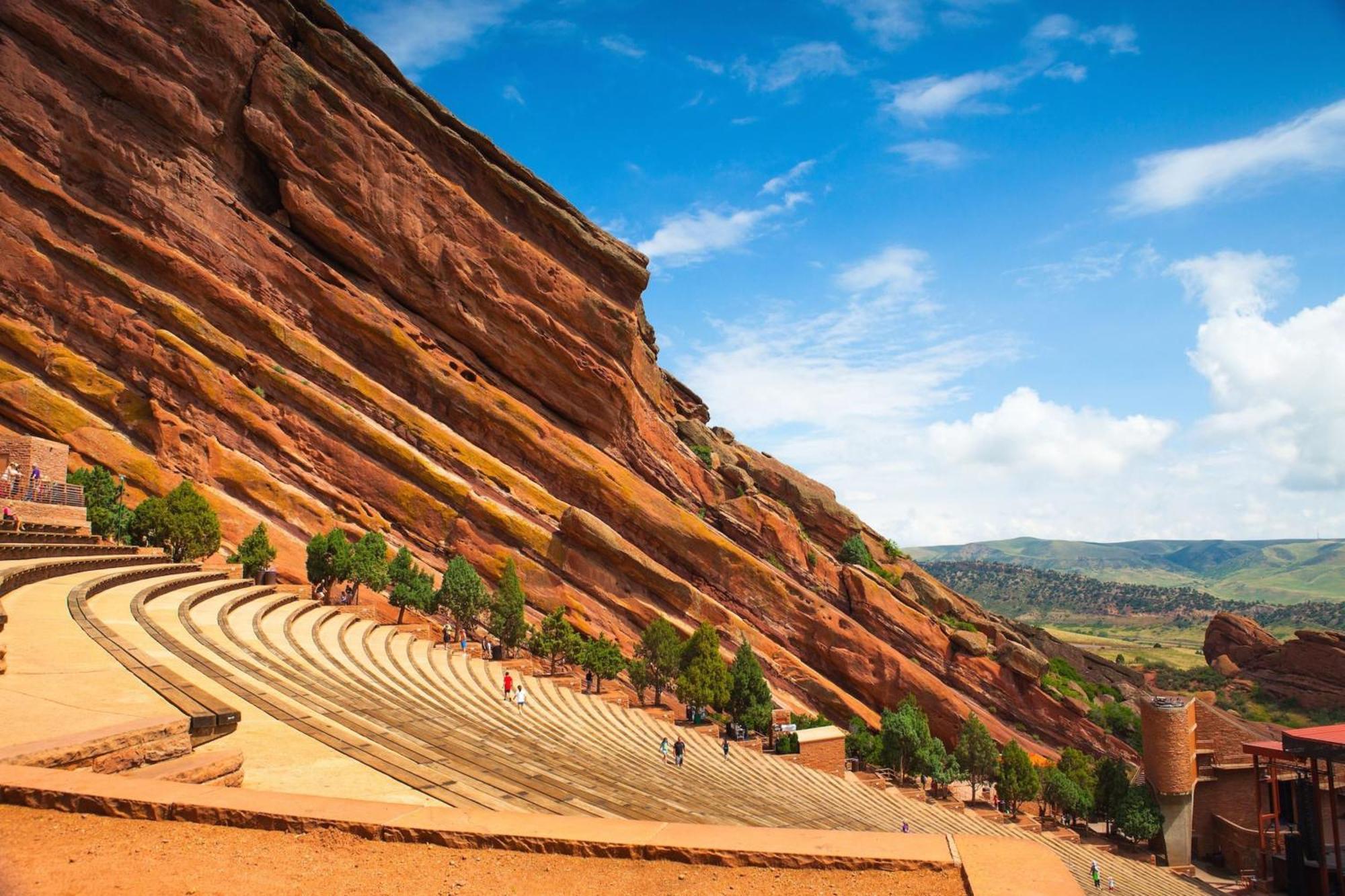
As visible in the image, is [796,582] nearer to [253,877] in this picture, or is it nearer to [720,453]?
[720,453]

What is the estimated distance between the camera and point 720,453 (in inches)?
2152

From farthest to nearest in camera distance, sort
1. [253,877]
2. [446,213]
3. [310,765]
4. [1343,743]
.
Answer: [446,213] → [1343,743] → [310,765] → [253,877]

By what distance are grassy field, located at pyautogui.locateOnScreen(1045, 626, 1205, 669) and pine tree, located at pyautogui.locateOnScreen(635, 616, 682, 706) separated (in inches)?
2336

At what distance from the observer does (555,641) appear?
32.1 meters

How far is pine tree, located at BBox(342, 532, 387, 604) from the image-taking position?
1190 inches

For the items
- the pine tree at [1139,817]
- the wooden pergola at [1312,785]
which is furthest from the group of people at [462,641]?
the wooden pergola at [1312,785]

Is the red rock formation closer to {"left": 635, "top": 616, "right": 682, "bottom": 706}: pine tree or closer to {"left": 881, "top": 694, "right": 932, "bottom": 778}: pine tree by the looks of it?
{"left": 881, "top": 694, "right": 932, "bottom": 778}: pine tree

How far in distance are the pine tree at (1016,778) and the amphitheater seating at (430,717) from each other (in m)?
5.60

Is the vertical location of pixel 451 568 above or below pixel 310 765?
above

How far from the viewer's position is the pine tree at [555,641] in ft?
105

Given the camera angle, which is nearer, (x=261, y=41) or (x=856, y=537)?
(x=261, y=41)

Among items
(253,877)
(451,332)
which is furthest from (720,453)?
(253,877)

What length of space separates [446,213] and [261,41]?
11505 millimetres

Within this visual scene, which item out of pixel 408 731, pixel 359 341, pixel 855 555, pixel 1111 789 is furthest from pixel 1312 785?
pixel 359 341
